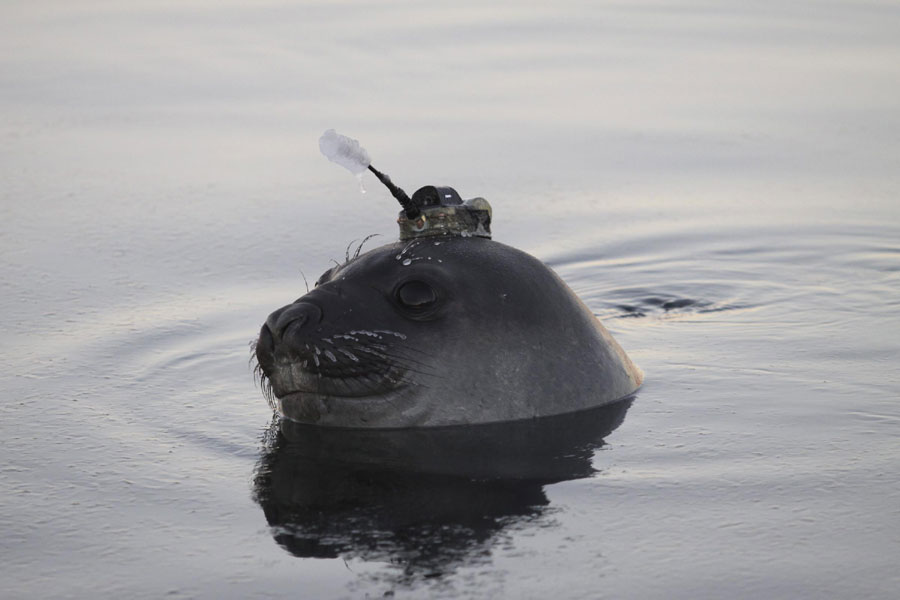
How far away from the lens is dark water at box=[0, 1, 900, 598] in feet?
15.4

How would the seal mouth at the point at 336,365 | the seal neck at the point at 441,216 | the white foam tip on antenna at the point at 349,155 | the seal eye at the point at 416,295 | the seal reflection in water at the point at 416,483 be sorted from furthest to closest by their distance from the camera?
the seal neck at the point at 441,216, the white foam tip on antenna at the point at 349,155, the seal eye at the point at 416,295, the seal mouth at the point at 336,365, the seal reflection in water at the point at 416,483

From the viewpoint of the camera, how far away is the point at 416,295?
19.4ft

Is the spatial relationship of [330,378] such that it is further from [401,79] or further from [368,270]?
[401,79]

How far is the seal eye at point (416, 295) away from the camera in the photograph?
19.3ft

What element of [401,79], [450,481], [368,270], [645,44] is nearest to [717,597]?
A: [450,481]

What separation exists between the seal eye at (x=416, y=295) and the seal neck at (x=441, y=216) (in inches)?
14.9

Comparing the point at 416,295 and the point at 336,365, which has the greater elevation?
the point at 416,295

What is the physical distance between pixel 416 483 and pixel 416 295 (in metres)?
0.86

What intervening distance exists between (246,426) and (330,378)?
0.51 metres

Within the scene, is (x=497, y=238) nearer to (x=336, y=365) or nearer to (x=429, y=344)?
(x=429, y=344)

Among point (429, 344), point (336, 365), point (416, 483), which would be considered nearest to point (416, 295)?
point (429, 344)

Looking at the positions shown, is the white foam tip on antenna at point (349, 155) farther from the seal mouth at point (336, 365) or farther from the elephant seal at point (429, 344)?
the seal mouth at point (336, 365)

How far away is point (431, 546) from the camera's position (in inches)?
183

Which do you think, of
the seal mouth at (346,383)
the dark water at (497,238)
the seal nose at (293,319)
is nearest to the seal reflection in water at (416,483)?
the dark water at (497,238)
